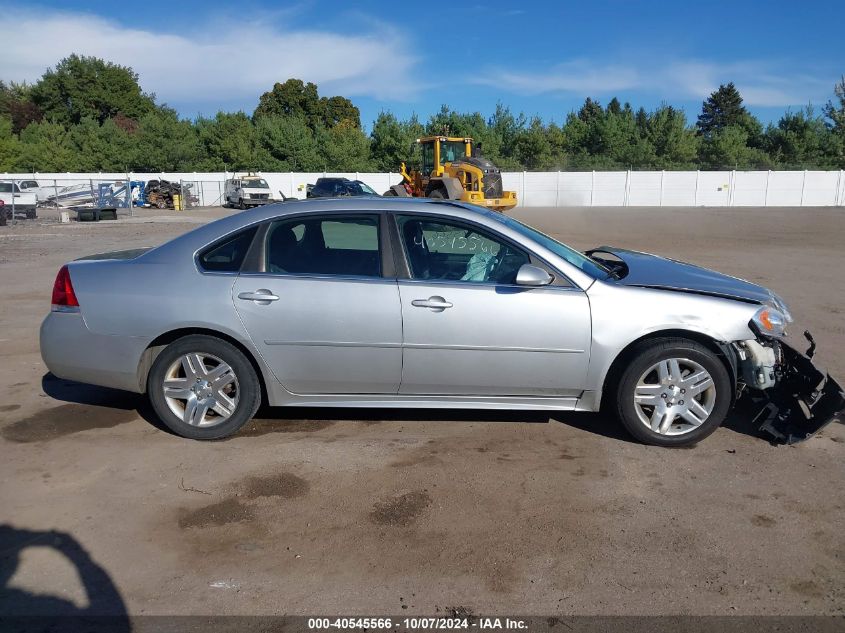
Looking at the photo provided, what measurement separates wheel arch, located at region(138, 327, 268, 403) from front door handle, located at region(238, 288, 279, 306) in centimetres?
29

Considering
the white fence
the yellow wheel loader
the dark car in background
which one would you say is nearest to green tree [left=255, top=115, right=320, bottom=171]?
the white fence

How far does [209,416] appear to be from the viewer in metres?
4.68

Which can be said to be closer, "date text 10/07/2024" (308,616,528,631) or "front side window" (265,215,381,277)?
"date text 10/07/2024" (308,616,528,631)

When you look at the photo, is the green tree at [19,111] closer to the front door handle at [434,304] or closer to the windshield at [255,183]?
the windshield at [255,183]

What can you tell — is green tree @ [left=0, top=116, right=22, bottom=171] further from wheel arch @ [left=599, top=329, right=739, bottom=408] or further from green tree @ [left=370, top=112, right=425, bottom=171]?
wheel arch @ [left=599, top=329, right=739, bottom=408]

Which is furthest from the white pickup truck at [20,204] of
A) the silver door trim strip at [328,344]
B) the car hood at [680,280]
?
the car hood at [680,280]

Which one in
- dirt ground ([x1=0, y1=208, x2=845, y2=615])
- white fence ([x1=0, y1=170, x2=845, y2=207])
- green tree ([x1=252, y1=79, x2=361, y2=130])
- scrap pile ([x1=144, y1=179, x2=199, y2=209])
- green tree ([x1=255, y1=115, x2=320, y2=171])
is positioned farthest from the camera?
green tree ([x1=252, y1=79, x2=361, y2=130])

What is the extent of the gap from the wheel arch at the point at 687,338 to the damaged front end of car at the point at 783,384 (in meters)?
0.08

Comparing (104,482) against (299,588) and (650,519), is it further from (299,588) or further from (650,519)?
(650,519)

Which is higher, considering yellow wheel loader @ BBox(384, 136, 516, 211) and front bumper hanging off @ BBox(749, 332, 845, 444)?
yellow wheel loader @ BBox(384, 136, 516, 211)

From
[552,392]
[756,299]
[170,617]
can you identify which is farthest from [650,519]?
[170,617]

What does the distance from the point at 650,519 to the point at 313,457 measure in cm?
212

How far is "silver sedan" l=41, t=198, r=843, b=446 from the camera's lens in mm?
4371

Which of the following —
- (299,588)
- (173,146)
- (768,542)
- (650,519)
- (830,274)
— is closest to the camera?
(299,588)
